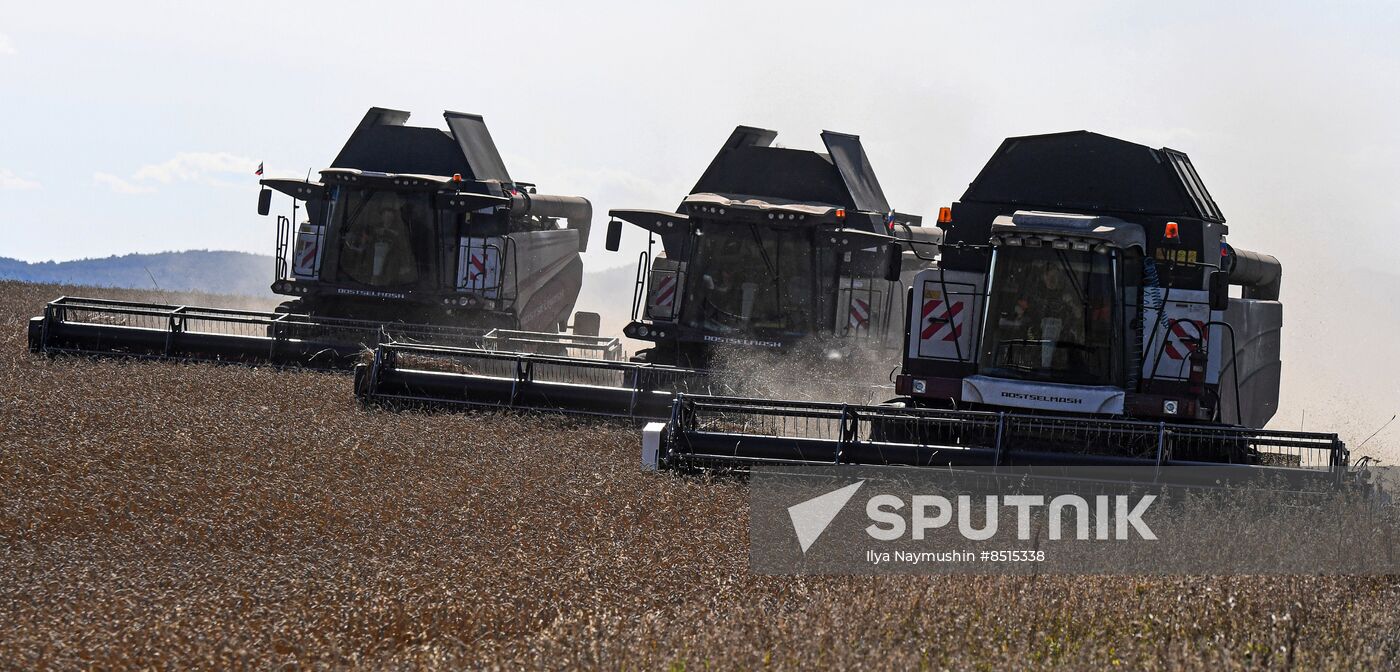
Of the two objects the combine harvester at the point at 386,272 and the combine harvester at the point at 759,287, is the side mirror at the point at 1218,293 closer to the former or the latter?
the combine harvester at the point at 759,287

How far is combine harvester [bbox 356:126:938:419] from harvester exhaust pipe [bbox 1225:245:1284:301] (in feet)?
9.09

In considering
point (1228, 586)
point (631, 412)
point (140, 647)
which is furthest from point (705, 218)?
point (140, 647)

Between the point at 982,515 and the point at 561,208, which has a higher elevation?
the point at 561,208

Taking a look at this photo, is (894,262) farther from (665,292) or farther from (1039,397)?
(665,292)

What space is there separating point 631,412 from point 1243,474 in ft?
15.7

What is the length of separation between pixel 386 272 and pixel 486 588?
1113 centimetres

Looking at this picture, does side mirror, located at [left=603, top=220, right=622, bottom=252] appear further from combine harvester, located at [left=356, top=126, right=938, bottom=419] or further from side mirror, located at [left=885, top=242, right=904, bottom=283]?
side mirror, located at [left=885, top=242, right=904, bottom=283]

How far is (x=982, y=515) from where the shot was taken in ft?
27.8

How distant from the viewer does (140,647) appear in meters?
4.92

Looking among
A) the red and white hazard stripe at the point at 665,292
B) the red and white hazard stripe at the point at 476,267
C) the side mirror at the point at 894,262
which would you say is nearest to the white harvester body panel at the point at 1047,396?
the side mirror at the point at 894,262

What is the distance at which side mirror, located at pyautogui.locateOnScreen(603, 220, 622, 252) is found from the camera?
50.0 ft

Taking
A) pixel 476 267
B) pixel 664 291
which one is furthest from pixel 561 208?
pixel 664 291

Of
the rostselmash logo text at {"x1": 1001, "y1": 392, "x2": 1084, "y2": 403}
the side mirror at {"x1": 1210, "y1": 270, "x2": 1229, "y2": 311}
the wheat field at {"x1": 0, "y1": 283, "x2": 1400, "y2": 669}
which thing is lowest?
the wheat field at {"x1": 0, "y1": 283, "x2": 1400, "y2": 669}

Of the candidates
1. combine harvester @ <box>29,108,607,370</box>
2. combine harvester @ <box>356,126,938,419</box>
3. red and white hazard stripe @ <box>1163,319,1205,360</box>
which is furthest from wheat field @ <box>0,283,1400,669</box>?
combine harvester @ <box>29,108,607,370</box>
